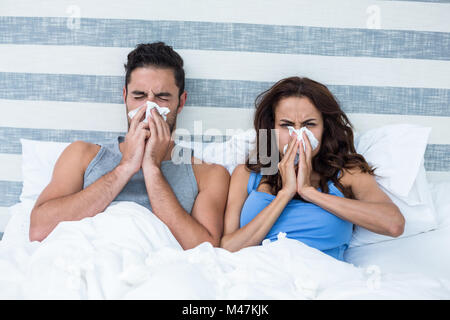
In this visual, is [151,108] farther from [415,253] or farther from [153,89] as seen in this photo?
[415,253]

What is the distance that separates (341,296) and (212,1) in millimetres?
1495

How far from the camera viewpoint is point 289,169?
1.47 m

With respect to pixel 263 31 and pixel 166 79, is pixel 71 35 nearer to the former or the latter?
pixel 166 79

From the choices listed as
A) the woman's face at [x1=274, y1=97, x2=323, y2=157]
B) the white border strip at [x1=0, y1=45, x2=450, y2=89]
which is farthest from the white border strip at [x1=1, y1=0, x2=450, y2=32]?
the woman's face at [x1=274, y1=97, x2=323, y2=157]

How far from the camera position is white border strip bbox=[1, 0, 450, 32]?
6.09 feet

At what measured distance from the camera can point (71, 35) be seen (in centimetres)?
189

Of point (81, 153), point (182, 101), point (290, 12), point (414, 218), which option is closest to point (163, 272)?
point (81, 153)

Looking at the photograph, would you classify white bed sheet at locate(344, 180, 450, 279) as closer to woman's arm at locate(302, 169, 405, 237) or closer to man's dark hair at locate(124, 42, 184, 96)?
woman's arm at locate(302, 169, 405, 237)

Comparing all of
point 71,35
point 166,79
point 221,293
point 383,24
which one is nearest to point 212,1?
point 166,79

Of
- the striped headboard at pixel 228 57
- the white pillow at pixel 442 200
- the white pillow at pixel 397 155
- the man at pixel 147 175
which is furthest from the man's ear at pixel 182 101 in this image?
the white pillow at pixel 442 200

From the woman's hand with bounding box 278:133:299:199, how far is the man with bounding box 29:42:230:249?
0.86ft

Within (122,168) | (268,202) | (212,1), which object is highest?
(212,1)

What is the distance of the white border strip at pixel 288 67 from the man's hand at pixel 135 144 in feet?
1.54
